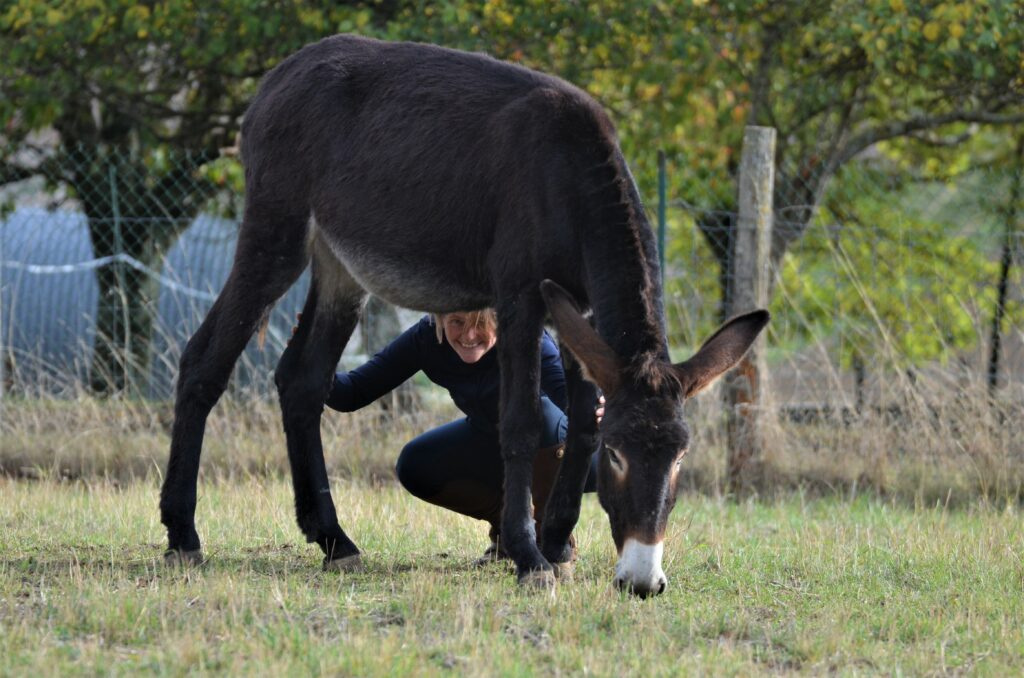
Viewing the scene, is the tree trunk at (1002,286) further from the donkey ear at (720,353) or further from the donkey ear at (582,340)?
the donkey ear at (582,340)

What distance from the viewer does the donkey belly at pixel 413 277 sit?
507cm

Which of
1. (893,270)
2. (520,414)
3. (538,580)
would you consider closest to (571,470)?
(520,414)

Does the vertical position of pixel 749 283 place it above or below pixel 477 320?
below

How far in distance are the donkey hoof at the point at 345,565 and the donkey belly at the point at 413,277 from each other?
108 centimetres

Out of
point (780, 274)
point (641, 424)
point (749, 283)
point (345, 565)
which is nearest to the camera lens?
point (641, 424)

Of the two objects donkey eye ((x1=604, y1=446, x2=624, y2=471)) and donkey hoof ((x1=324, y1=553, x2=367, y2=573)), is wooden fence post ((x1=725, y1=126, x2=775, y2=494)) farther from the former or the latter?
donkey eye ((x1=604, y1=446, x2=624, y2=471))

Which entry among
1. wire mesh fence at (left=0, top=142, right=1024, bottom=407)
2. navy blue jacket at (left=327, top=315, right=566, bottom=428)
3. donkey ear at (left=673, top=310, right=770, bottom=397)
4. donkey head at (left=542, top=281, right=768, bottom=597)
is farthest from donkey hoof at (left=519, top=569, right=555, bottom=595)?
wire mesh fence at (left=0, top=142, right=1024, bottom=407)

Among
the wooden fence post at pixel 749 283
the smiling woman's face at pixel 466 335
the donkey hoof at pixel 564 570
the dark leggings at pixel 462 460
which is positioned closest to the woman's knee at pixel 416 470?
the dark leggings at pixel 462 460

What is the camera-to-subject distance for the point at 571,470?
4.91 metres

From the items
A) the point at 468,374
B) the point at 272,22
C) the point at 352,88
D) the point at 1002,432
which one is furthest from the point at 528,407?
the point at 272,22

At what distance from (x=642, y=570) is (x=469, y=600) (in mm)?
639

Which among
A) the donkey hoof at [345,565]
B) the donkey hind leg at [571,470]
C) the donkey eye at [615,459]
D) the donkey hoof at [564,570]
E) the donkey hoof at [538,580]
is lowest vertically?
the donkey hoof at [345,565]

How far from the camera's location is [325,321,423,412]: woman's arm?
556 cm

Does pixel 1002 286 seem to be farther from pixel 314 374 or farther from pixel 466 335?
pixel 314 374
